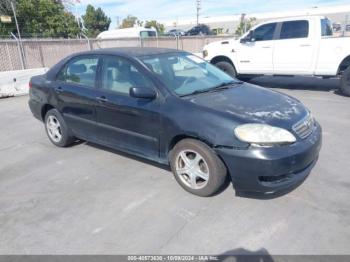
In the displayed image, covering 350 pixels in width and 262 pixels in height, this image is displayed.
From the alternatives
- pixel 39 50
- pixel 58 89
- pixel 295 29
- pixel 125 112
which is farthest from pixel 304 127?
pixel 39 50

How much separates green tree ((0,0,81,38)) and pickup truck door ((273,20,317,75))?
725 inches

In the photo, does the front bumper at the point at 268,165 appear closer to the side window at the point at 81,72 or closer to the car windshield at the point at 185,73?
the car windshield at the point at 185,73

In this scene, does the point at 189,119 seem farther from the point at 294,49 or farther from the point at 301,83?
the point at 301,83

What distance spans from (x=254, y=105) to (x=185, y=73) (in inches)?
43.6

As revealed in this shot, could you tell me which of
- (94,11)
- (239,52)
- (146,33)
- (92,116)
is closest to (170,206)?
(92,116)

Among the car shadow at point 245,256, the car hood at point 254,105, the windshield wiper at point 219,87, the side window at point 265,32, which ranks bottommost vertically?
the car shadow at point 245,256

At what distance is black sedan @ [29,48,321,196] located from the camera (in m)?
3.02

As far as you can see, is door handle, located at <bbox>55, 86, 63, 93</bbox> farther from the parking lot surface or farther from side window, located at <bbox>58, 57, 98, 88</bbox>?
the parking lot surface

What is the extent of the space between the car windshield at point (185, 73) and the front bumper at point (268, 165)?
104 cm

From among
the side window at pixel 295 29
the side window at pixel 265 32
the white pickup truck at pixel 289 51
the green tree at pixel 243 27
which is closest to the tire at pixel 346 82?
the white pickup truck at pixel 289 51

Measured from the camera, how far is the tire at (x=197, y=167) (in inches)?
125

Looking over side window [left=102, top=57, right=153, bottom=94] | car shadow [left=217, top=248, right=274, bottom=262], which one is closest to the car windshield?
side window [left=102, top=57, right=153, bottom=94]

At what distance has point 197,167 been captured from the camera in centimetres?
337

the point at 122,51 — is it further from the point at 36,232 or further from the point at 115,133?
the point at 36,232
